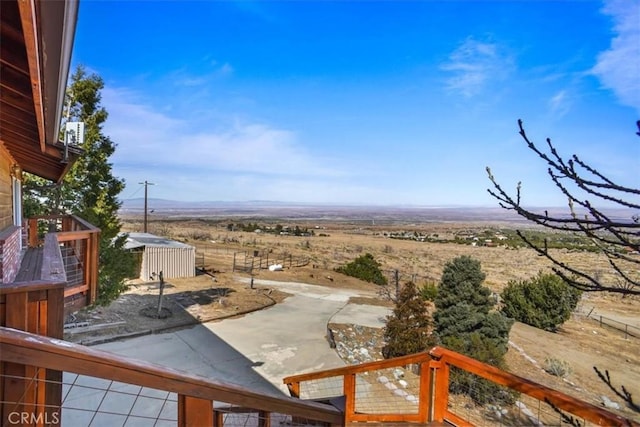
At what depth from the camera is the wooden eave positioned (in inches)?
50.6

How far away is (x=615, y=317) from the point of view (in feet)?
51.4

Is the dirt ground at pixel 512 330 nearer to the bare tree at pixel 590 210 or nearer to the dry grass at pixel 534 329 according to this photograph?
the dry grass at pixel 534 329

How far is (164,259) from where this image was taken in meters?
16.1

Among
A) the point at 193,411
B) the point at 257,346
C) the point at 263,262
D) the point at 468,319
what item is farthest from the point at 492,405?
the point at 263,262

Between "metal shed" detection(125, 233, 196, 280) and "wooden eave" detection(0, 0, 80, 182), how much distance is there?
478 inches

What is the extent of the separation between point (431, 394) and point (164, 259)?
15310mm

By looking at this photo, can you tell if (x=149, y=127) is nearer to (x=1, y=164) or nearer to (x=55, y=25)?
(x=1, y=164)

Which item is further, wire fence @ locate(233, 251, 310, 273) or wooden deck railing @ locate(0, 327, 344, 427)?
wire fence @ locate(233, 251, 310, 273)

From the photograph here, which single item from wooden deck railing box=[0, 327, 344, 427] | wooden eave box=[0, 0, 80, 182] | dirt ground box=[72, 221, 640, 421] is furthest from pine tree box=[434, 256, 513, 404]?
A: wooden eave box=[0, 0, 80, 182]

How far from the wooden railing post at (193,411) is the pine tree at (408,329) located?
6.97 metres

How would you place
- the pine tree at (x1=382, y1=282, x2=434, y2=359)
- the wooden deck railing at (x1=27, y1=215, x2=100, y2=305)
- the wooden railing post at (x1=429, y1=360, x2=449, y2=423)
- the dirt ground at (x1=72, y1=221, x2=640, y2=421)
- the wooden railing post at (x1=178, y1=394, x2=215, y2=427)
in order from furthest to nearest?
the dirt ground at (x1=72, y1=221, x2=640, y2=421), the pine tree at (x1=382, y1=282, x2=434, y2=359), the wooden deck railing at (x1=27, y1=215, x2=100, y2=305), the wooden railing post at (x1=429, y1=360, x2=449, y2=423), the wooden railing post at (x1=178, y1=394, x2=215, y2=427)

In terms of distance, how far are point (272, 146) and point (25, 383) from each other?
127ft

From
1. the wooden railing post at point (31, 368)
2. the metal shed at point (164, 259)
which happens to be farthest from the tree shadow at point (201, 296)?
the wooden railing post at point (31, 368)

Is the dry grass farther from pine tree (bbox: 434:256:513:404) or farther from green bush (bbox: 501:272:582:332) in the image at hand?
pine tree (bbox: 434:256:513:404)
